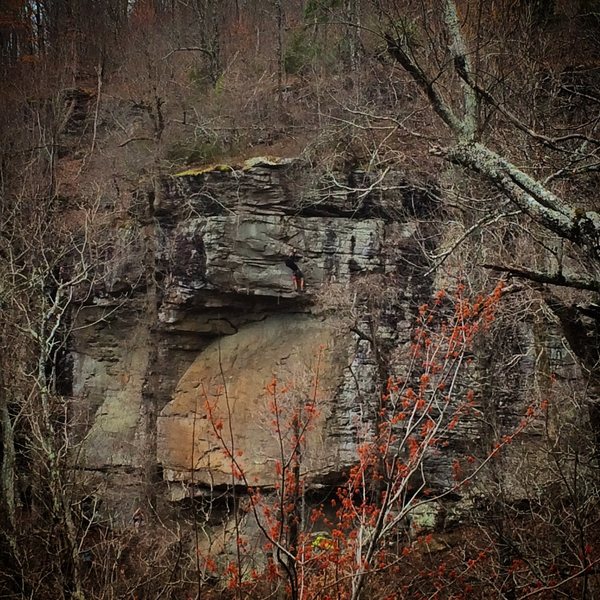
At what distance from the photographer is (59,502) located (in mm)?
6023

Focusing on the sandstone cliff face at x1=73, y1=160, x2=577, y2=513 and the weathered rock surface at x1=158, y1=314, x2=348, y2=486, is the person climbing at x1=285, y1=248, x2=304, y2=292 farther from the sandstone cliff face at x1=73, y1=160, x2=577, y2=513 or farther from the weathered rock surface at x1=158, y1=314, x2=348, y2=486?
the weathered rock surface at x1=158, y1=314, x2=348, y2=486

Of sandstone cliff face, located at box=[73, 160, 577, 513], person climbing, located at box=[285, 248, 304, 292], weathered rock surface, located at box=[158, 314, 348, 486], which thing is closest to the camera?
weathered rock surface, located at box=[158, 314, 348, 486]

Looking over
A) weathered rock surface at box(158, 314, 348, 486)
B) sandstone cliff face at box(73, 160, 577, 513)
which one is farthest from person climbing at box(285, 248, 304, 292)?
weathered rock surface at box(158, 314, 348, 486)

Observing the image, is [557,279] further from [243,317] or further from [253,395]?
[243,317]

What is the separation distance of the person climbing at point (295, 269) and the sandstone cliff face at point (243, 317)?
130mm

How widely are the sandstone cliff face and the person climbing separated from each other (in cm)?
13

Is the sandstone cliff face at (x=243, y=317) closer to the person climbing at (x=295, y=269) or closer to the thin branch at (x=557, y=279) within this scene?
the person climbing at (x=295, y=269)

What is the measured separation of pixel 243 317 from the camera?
46.7 feet

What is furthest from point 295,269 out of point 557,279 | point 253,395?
point 557,279

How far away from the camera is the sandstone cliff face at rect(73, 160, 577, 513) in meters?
12.7

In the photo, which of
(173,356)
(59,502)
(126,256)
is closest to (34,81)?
(126,256)

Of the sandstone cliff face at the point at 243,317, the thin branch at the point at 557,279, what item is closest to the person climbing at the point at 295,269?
the sandstone cliff face at the point at 243,317

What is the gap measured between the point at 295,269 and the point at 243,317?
179 centimetres

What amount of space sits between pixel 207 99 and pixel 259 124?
1930mm
